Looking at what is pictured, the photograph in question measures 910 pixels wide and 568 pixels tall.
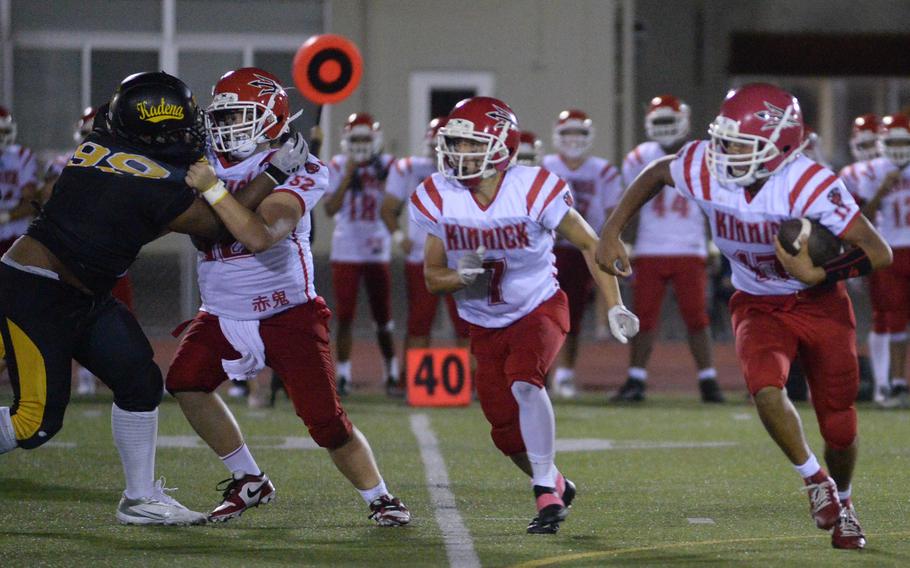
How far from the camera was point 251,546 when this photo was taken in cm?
516

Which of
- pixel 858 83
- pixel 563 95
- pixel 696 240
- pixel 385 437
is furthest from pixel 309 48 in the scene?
pixel 858 83

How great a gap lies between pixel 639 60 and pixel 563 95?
2.41 meters

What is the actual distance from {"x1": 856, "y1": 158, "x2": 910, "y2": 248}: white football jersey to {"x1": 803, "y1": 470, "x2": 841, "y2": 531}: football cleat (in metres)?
5.23

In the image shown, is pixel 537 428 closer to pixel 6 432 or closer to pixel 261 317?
pixel 261 317

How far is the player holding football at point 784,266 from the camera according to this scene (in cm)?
505

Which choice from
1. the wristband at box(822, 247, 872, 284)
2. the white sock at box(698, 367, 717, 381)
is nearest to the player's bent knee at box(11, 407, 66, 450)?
the wristband at box(822, 247, 872, 284)

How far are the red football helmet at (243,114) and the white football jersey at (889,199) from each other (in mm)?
5631

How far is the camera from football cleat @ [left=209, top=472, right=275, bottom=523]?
18.6 feet

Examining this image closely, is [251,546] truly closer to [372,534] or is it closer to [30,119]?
[372,534]

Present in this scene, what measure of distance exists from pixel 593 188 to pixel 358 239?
1.65 meters

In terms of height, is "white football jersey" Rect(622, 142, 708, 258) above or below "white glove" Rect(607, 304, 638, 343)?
above

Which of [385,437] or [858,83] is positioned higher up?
[858,83]

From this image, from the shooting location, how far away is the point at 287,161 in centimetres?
536

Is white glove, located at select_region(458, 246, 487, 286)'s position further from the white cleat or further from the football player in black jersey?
the white cleat
